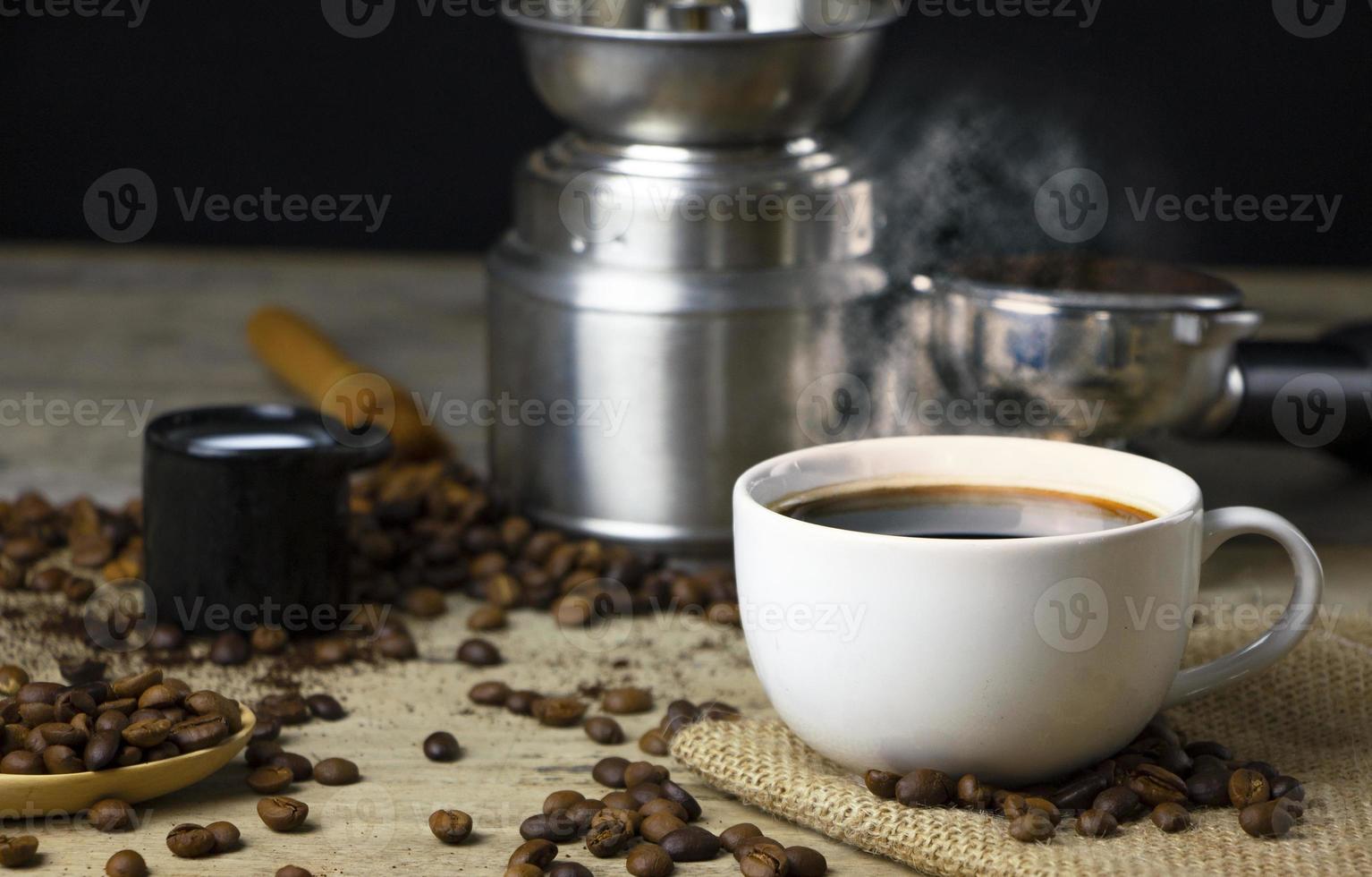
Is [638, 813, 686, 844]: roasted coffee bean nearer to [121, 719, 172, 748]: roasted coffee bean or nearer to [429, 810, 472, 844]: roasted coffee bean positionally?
[429, 810, 472, 844]: roasted coffee bean

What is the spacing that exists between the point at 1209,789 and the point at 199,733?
472mm

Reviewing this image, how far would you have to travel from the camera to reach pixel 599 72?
1.17 m

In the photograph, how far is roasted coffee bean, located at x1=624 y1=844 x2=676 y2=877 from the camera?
0.77 metres

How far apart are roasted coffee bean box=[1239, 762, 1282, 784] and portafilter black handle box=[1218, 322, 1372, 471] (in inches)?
18.8

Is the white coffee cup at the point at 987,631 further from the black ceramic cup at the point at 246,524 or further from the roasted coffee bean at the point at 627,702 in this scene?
the black ceramic cup at the point at 246,524

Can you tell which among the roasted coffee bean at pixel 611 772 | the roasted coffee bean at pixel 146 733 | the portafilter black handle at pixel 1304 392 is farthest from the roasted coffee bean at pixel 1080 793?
the portafilter black handle at pixel 1304 392

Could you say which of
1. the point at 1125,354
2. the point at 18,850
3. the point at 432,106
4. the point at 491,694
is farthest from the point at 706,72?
the point at 432,106

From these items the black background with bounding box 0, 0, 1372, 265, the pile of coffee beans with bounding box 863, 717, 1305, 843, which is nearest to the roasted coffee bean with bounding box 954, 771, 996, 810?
the pile of coffee beans with bounding box 863, 717, 1305, 843

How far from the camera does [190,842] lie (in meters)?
0.78

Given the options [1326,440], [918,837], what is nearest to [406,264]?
[1326,440]

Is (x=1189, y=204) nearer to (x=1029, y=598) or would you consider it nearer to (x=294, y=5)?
(x=294, y=5)

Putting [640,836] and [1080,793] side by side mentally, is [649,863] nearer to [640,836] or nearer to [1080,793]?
[640,836]

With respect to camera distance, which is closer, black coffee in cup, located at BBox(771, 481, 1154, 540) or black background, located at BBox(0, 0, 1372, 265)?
black coffee in cup, located at BBox(771, 481, 1154, 540)

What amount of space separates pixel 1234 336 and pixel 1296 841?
0.47 m
